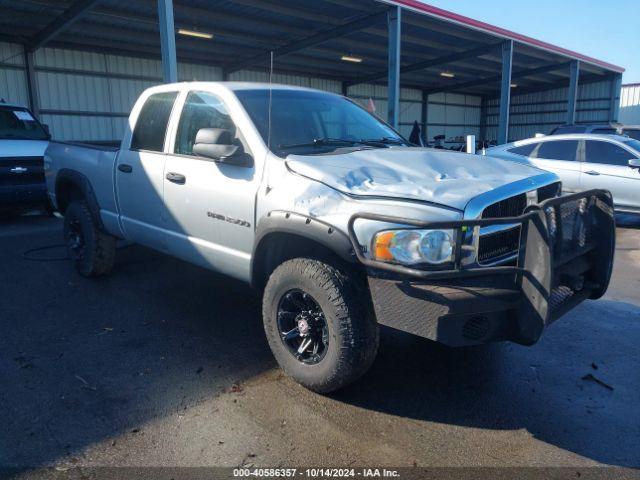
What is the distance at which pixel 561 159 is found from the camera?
368 inches

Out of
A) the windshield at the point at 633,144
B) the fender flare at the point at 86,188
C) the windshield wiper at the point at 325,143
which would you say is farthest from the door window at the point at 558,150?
the fender flare at the point at 86,188

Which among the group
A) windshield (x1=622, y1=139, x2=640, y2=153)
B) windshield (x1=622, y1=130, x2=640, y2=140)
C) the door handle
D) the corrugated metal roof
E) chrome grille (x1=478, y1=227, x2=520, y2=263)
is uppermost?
the corrugated metal roof

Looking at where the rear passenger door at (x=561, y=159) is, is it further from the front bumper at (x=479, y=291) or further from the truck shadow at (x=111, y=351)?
the front bumper at (x=479, y=291)

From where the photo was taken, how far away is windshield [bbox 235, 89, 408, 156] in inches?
146

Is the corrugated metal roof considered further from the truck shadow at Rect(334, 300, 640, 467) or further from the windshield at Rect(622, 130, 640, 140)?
the truck shadow at Rect(334, 300, 640, 467)

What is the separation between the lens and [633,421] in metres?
2.95

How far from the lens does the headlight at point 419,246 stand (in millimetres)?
2633

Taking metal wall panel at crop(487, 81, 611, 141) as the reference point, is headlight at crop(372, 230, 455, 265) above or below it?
below

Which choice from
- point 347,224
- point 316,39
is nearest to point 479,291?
point 347,224

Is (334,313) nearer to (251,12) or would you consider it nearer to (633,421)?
(633,421)

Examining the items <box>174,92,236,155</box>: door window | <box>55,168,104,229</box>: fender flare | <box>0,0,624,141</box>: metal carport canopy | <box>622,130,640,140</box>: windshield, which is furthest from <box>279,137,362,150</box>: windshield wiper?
<box>622,130,640,140</box>: windshield

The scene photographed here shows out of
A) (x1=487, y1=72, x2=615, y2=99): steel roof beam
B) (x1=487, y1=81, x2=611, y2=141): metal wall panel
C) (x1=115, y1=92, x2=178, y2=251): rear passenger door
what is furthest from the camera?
(x1=487, y1=81, x2=611, y2=141): metal wall panel

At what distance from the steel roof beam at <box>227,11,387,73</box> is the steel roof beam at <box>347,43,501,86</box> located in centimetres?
641

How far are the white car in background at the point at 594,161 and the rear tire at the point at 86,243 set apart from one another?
22.7 ft
